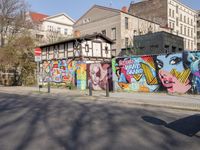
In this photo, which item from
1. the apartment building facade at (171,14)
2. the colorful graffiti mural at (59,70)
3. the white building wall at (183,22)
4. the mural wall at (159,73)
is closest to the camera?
the mural wall at (159,73)

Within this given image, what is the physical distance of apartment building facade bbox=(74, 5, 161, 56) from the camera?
43125 millimetres

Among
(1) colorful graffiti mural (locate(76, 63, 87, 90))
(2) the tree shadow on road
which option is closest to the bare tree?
(1) colorful graffiti mural (locate(76, 63, 87, 90))

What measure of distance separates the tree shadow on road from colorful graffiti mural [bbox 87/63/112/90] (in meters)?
11.7

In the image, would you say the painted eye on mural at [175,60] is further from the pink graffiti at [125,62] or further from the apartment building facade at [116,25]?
the apartment building facade at [116,25]

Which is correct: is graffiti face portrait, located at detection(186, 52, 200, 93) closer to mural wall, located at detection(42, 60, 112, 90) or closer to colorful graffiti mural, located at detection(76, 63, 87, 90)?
mural wall, located at detection(42, 60, 112, 90)

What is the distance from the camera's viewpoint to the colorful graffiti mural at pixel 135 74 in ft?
58.5

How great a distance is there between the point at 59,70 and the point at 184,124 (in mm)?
19641

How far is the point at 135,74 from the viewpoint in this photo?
61.4 feet

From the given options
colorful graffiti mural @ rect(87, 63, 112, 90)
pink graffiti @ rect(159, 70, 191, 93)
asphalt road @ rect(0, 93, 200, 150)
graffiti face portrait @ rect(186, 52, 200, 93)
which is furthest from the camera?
colorful graffiti mural @ rect(87, 63, 112, 90)

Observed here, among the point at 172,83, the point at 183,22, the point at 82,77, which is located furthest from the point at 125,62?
the point at 183,22

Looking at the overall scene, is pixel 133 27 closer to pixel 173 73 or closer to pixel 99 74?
pixel 99 74

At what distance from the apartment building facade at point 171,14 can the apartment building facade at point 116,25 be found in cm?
796

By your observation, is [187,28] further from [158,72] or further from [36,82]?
[158,72]

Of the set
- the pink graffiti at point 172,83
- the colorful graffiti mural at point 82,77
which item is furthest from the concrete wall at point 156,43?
the pink graffiti at point 172,83
